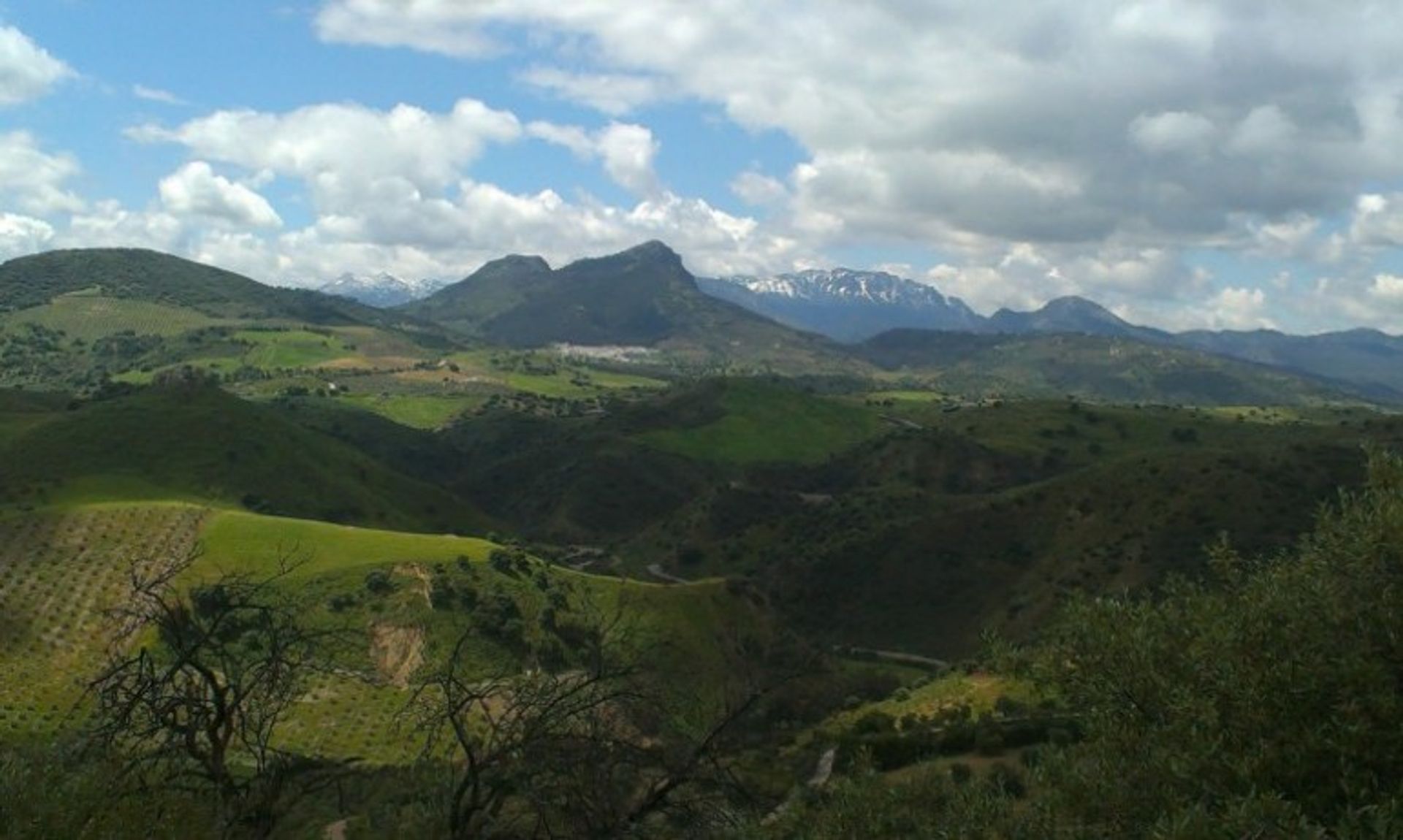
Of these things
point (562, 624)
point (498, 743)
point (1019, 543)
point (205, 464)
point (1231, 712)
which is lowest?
point (562, 624)

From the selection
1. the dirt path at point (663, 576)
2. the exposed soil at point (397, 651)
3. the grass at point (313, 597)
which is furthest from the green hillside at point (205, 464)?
the exposed soil at point (397, 651)

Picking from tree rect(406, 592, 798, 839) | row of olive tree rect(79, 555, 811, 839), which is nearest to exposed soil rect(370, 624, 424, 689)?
row of olive tree rect(79, 555, 811, 839)

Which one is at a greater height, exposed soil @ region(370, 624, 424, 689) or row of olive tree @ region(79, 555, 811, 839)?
row of olive tree @ region(79, 555, 811, 839)

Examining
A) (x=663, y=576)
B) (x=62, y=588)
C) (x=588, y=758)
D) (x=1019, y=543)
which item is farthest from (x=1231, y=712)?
(x=663, y=576)

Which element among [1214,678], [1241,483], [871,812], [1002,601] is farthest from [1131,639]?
[1241,483]

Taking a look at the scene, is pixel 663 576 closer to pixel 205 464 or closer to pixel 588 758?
pixel 205 464

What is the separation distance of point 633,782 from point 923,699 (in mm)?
63010

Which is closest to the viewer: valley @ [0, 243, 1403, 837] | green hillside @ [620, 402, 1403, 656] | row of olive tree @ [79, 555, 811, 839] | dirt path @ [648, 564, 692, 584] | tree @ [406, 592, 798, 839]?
row of olive tree @ [79, 555, 811, 839]

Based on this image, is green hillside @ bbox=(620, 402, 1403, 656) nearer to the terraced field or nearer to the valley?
the valley

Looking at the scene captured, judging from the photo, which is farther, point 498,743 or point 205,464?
point 205,464

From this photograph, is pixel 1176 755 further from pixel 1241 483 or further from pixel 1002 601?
pixel 1241 483

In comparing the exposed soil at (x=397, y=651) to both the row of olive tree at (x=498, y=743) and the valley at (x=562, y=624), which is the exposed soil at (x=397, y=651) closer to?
the valley at (x=562, y=624)

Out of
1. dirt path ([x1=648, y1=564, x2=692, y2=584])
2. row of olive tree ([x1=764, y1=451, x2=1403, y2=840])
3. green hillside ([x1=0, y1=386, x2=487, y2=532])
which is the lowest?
dirt path ([x1=648, y1=564, x2=692, y2=584])

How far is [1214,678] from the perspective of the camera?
57.0 ft
